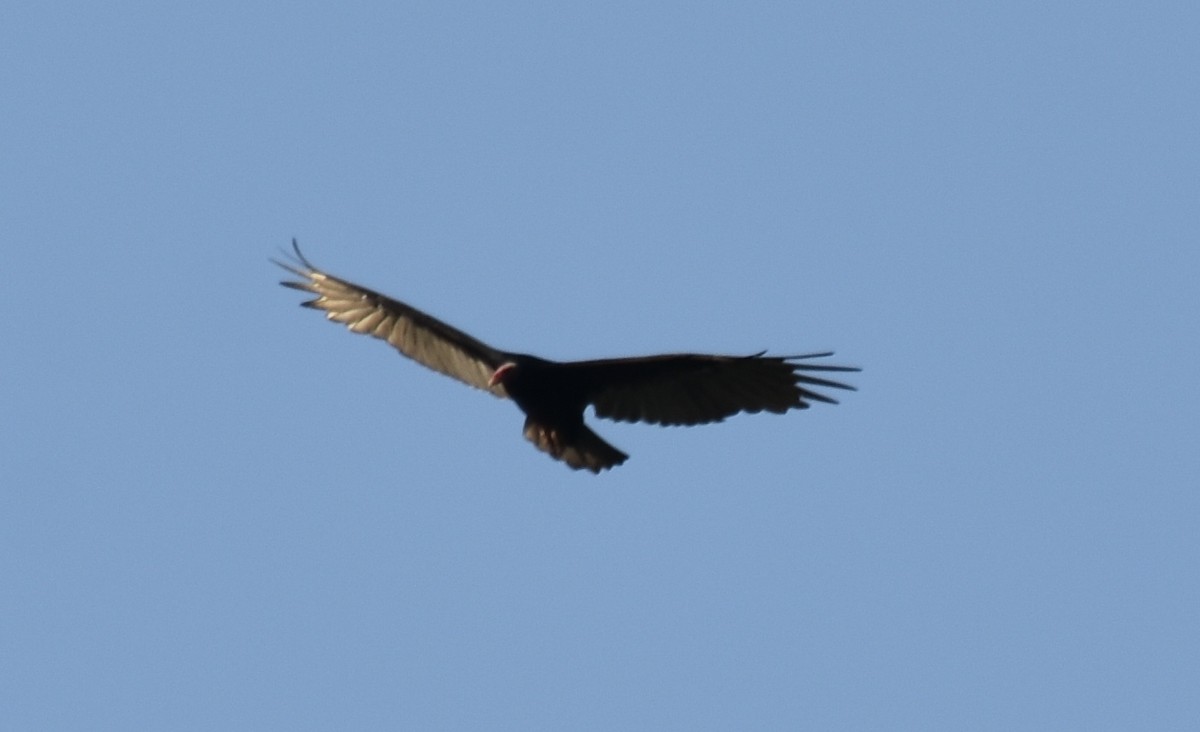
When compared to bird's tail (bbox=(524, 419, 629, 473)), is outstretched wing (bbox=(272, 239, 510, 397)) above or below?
above

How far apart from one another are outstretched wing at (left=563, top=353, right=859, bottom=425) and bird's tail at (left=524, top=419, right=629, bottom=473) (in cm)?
20

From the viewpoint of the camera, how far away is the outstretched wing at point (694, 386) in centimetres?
1399

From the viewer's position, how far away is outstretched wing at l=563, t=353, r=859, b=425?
1399cm

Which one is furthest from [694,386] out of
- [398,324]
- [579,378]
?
[398,324]

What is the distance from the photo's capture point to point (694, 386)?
14.4 meters

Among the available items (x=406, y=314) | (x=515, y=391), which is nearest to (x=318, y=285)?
(x=406, y=314)

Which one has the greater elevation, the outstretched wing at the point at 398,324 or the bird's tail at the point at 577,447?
the outstretched wing at the point at 398,324

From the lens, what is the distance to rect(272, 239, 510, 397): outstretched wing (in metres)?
15.0

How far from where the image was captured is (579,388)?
47.6 ft

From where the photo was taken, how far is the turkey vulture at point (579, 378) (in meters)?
14.1

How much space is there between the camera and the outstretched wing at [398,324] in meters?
15.0

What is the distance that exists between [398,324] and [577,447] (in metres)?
1.50

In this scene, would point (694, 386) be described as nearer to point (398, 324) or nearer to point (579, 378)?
point (579, 378)

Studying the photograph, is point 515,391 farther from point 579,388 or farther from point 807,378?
point 807,378
